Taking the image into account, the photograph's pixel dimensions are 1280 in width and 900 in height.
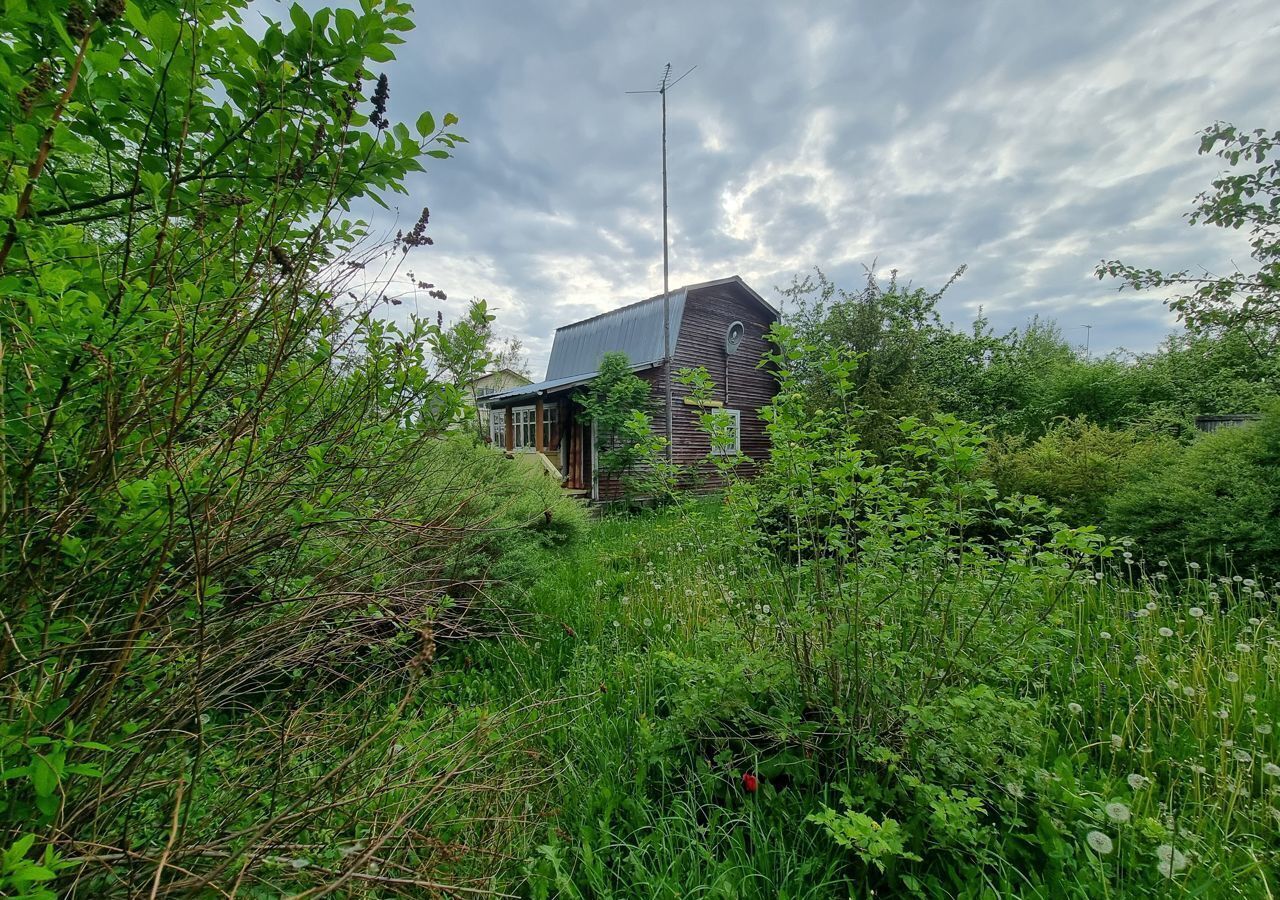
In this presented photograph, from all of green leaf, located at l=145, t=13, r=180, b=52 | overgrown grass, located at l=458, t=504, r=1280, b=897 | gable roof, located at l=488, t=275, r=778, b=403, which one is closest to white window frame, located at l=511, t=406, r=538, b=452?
gable roof, located at l=488, t=275, r=778, b=403

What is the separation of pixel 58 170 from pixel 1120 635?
4970 mm

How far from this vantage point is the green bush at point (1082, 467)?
530 centimetres

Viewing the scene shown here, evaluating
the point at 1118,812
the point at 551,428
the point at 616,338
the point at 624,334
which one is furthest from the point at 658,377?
the point at 1118,812

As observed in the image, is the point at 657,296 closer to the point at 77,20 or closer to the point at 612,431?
the point at 612,431

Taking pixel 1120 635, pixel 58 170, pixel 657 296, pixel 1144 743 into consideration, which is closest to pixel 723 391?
pixel 657 296

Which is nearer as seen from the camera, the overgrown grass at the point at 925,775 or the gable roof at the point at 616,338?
the overgrown grass at the point at 925,775

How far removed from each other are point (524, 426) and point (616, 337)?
405 centimetres

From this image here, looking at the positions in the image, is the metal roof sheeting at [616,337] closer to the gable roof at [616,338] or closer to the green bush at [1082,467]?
the gable roof at [616,338]

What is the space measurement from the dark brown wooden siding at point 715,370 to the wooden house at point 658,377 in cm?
3

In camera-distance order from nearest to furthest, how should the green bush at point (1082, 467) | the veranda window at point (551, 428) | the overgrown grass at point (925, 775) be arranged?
the overgrown grass at point (925, 775)
the green bush at point (1082, 467)
the veranda window at point (551, 428)

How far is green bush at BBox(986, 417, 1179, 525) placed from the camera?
17.4 ft

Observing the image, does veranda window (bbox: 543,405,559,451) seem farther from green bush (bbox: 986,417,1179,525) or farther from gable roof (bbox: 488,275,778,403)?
green bush (bbox: 986,417,1179,525)

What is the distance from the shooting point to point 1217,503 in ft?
12.9

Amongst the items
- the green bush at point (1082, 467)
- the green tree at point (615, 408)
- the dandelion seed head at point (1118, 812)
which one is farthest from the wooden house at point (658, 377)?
the dandelion seed head at point (1118, 812)
